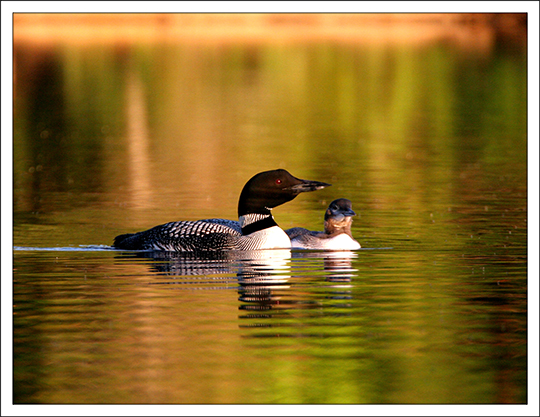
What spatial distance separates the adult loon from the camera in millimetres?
9586

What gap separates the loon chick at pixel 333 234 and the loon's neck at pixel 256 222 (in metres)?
0.47

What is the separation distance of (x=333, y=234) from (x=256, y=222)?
2.51 feet

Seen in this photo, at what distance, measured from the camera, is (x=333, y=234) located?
10.1 metres

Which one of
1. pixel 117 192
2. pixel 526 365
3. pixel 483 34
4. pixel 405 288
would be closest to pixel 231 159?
pixel 117 192

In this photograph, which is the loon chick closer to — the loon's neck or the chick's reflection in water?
the loon's neck

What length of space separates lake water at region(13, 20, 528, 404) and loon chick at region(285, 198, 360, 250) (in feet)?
0.87

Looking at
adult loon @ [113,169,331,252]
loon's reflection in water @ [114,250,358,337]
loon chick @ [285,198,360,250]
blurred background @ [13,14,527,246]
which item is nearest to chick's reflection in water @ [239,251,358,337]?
loon's reflection in water @ [114,250,358,337]

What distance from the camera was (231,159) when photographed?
54.8ft

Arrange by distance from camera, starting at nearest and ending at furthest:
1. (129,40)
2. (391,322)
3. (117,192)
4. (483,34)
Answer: (391,322)
(117,192)
(483,34)
(129,40)

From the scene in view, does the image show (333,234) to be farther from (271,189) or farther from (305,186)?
(271,189)

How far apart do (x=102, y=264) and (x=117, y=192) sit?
4.42 meters

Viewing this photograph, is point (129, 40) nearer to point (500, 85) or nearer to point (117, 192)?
point (500, 85)

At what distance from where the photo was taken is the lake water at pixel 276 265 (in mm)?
6012

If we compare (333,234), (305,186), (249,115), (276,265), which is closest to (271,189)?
(305,186)
